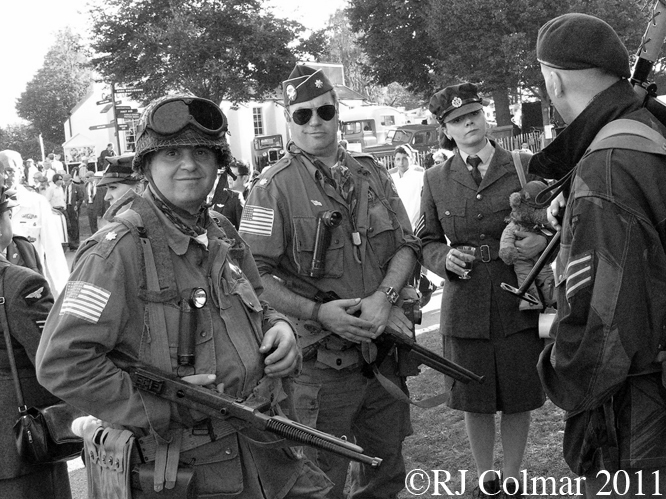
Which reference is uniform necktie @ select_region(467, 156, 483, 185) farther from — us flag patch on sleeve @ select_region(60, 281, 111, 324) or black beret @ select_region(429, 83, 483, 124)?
us flag patch on sleeve @ select_region(60, 281, 111, 324)

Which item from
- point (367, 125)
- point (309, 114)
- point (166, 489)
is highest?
point (367, 125)

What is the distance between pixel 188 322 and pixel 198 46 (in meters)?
38.1

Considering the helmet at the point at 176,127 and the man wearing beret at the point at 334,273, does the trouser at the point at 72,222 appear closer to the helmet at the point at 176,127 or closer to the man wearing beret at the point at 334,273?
the man wearing beret at the point at 334,273

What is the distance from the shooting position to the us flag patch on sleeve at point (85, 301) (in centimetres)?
270

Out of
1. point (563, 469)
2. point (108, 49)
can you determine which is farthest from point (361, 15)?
point (563, 469)

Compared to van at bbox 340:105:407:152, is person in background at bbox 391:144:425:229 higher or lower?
lower

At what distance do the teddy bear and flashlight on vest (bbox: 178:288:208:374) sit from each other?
2.16m

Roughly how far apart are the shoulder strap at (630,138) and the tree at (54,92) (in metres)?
72.4

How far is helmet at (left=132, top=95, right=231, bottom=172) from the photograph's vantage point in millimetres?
2986

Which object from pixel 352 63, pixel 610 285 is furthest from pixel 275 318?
pixel 352 63

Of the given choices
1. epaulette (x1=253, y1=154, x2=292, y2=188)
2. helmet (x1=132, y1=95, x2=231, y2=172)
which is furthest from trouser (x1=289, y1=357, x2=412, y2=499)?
helmet (x1=132, y1=95, x2=231, y2=172)

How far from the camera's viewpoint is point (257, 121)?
54.2 metres

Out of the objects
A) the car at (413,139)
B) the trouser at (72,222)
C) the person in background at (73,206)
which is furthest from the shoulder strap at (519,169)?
the car at (413,139)

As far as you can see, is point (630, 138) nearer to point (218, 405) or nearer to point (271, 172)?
point (218, 405)
